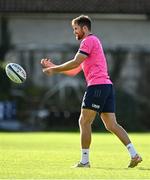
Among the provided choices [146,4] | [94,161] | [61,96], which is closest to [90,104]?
[94,161]

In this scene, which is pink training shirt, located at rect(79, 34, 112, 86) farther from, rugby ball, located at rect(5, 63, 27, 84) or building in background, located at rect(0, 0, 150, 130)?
building in background, located at rect(0, 0, 150, 130)

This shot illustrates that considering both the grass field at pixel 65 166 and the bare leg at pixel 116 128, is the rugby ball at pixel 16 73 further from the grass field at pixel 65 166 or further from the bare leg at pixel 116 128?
the bare leg at pixel 116 128

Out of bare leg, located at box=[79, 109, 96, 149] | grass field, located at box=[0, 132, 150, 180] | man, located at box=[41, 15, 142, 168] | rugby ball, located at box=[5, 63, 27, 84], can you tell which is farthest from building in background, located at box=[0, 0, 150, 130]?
bare leg, located at box=[79, 109, 96, 149]

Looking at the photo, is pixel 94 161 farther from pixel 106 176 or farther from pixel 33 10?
pixel 33 10

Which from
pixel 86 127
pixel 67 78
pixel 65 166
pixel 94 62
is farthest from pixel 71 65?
pixel 67 78

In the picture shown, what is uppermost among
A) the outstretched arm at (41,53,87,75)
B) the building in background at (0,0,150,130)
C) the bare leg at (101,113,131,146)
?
the outstretched arm at (41,53,87,75)

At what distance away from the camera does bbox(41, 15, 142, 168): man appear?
39.2 ft

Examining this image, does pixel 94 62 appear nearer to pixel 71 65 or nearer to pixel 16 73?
pixel 71 65

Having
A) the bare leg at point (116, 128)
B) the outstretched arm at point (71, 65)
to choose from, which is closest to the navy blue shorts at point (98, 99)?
the bare leg at point (116, 128)

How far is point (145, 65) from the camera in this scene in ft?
95.5

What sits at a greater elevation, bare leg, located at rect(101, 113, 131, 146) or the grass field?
bare leg, located at rect(101, 113, 131, 146)

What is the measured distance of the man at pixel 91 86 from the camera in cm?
1195

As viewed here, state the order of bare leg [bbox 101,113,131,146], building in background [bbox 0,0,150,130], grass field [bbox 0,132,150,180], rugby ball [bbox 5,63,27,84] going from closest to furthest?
grass field [bbox 0,132,150,180] → bare leg [bbox 101,113,131,146] → rugby ball [bbox 5,63,27,84] → building in background [bbox 0,0,150,130]

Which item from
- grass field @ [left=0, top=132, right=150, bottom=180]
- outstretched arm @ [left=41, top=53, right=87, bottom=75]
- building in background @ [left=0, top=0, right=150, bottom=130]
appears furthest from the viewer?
building in background @ [left=0, top=0, right=150, bottom=130]
